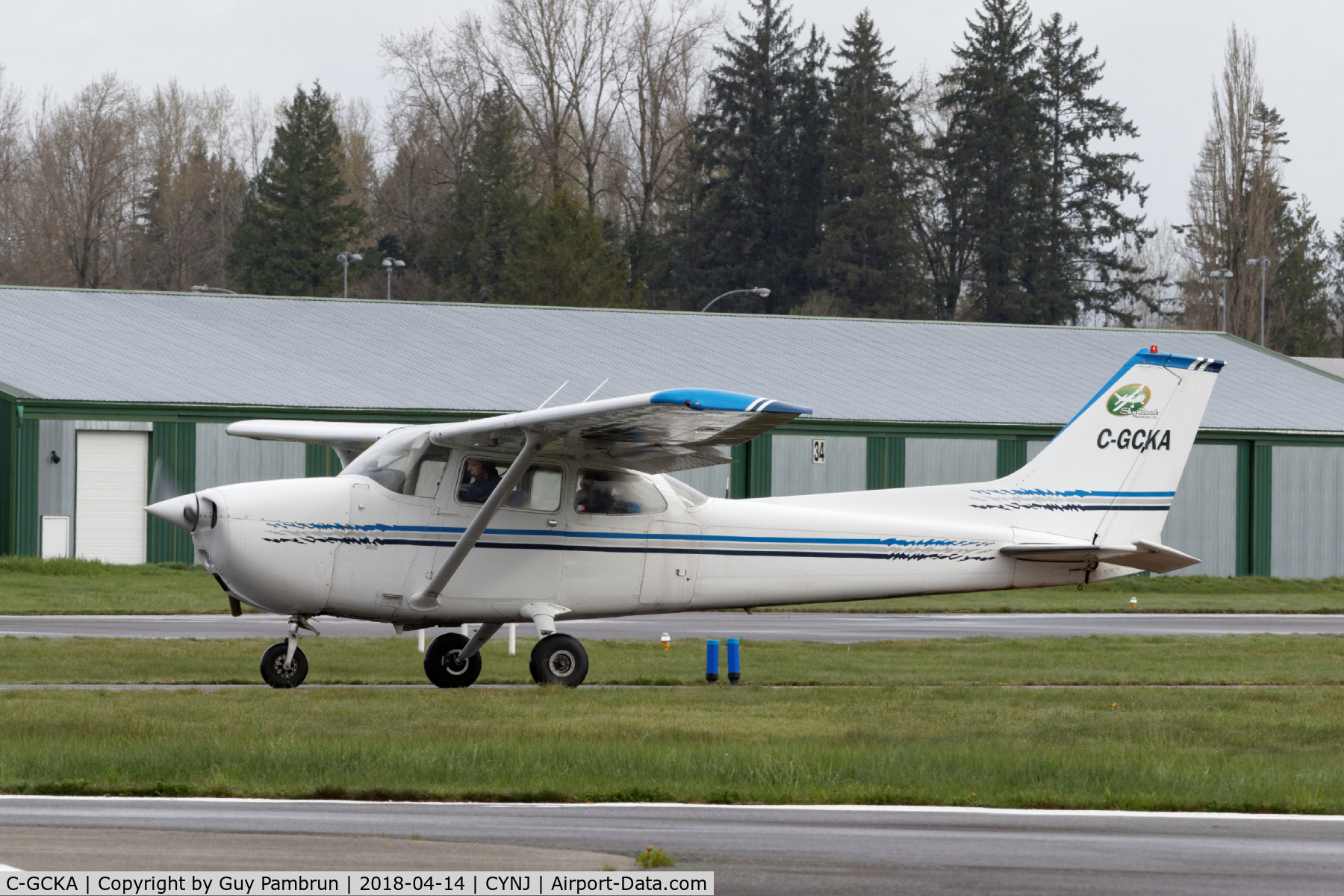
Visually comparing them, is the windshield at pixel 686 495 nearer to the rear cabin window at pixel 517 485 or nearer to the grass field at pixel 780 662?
the rear cabin window at pixel 517 485

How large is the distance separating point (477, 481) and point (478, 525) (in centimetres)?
61

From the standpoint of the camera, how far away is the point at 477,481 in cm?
1662

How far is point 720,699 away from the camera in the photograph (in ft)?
51.1

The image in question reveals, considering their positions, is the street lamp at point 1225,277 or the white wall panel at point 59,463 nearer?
the white wall panel at point 59,463

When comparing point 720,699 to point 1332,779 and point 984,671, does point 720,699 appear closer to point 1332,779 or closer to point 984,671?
point 984,671

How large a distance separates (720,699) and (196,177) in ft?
257

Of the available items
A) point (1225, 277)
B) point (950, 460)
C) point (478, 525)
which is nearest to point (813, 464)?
point (950, 460)

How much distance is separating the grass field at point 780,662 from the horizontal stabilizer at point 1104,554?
1.24 m

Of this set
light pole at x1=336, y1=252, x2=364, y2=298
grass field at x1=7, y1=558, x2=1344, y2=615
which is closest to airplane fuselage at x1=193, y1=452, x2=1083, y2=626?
grass field at x1=7, y1=558, x2=1344, y2=615

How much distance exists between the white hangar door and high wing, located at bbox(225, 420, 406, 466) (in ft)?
54.8

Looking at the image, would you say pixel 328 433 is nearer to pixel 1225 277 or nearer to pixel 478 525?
pixel 478 525

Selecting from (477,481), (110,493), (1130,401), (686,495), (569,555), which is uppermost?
(1130,401)

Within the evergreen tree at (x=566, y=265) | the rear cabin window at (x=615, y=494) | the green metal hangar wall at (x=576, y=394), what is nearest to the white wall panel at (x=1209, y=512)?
the green metal hangar wall at (x=576, y=394)

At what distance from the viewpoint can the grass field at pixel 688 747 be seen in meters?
10.4
